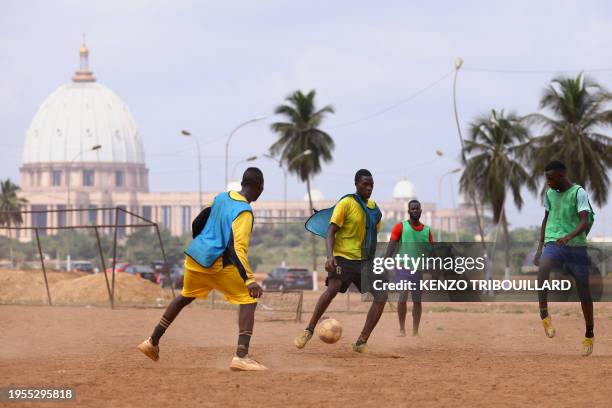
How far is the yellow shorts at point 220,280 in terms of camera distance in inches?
377

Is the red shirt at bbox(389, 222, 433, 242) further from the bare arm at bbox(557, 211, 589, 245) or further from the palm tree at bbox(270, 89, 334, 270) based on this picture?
the palm tree at bbox(270, 89, 334, 270)

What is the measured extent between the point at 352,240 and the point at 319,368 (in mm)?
1597

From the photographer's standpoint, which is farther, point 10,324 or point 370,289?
point 10,324

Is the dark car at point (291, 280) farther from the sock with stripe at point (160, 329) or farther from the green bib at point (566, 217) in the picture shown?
the sock with stripe at point (160, 329)

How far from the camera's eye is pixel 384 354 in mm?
11000

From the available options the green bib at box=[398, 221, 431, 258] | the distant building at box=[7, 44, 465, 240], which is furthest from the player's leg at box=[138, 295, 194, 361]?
the distant building at box=[7, 44, 465, 240]

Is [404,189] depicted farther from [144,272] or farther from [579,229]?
[579,229]

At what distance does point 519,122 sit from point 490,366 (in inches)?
1560

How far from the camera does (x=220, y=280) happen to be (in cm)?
963

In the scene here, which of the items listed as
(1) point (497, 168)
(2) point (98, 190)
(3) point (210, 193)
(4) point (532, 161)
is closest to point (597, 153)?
(4) point (532, 161)

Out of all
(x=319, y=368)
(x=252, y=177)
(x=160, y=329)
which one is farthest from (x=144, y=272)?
(x=252, y=177)

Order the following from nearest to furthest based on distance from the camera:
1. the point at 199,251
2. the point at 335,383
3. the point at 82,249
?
1. the point at 335,383
2. the point at 199,251
3. the point at 82,249

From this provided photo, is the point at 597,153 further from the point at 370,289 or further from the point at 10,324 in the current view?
the point at 370,289

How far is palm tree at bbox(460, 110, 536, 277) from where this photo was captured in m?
51.5
